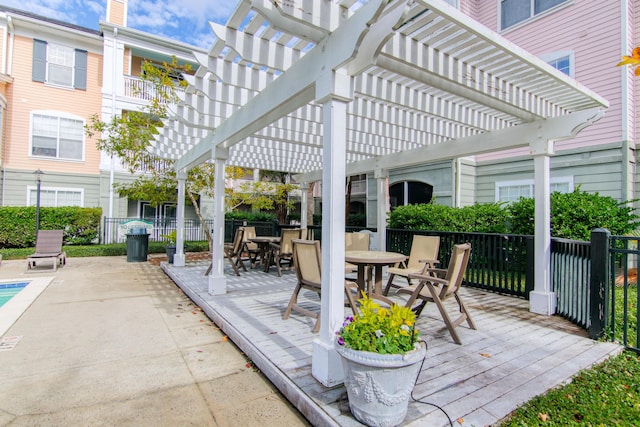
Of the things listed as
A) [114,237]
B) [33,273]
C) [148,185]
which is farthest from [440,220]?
[114,237]

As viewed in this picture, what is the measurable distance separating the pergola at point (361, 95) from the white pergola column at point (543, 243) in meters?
0.01

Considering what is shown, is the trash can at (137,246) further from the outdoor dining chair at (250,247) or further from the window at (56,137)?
the window at (56,137)

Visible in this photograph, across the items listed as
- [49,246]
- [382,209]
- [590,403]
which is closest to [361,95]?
[382,209]

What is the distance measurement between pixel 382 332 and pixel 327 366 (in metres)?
0.64

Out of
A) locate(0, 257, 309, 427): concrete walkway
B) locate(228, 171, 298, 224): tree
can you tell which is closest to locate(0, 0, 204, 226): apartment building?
locate(228, 171, 298, 224): tree

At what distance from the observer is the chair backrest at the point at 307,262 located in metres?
3.84

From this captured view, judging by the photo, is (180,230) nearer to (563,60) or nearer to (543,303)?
(543,303)

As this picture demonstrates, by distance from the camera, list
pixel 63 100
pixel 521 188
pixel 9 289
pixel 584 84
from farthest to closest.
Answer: pixel 63 100 → pixel 521 188 → pixel 584 84 → pixel 9 289

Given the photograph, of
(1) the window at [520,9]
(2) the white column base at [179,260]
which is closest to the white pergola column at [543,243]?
(1) the window at [520,9]

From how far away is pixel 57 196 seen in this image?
13.3 metres

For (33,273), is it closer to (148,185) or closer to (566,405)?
(148,185)

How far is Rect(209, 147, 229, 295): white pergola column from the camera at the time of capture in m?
5.35

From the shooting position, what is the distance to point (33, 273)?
7.79 m

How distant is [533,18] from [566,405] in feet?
34.6
